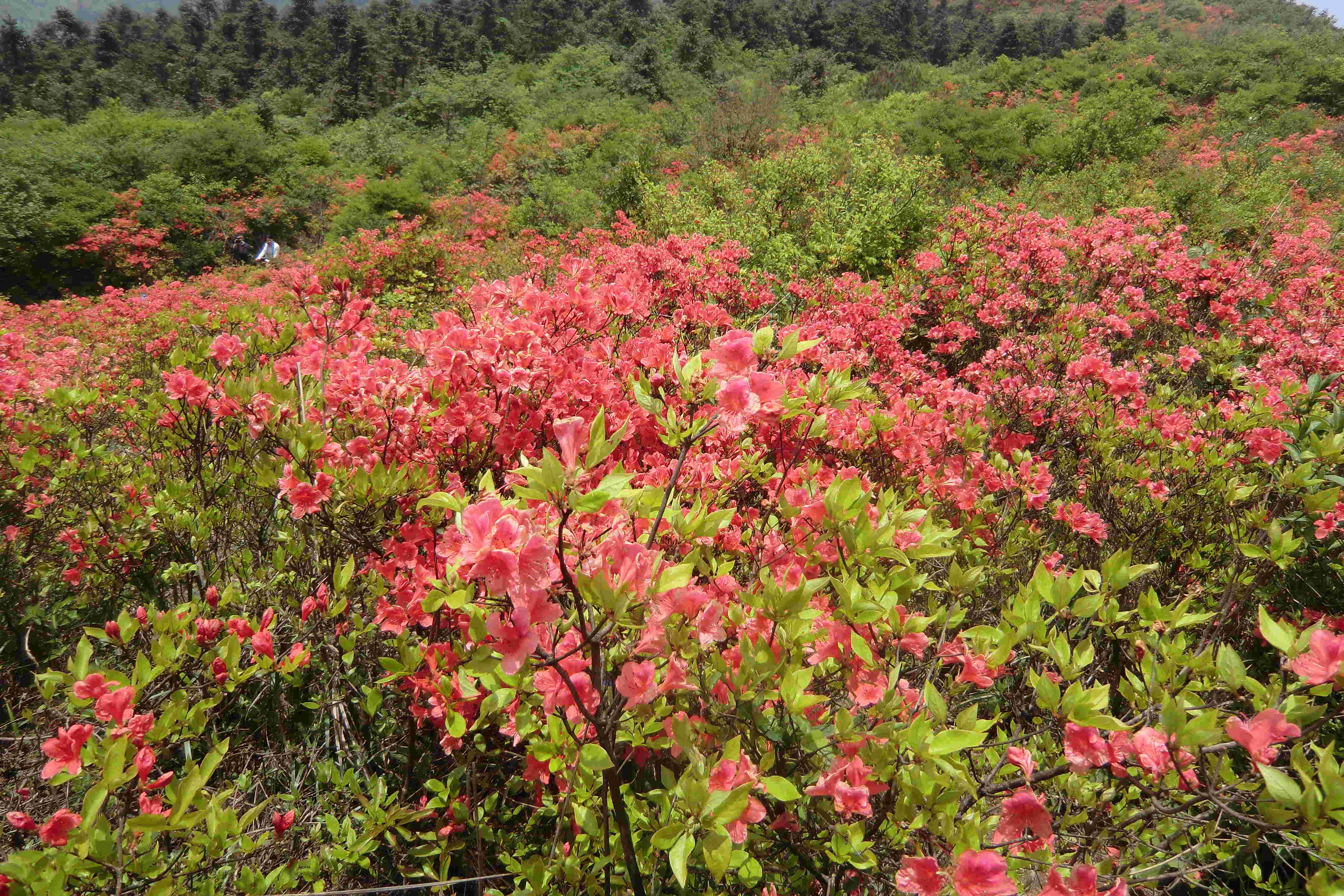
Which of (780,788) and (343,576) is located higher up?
(780,788)

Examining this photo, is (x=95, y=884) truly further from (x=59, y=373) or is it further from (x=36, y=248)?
(x=36, y=248)

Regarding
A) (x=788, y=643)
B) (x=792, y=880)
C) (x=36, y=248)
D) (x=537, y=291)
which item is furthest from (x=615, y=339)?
(x=36, y=248)

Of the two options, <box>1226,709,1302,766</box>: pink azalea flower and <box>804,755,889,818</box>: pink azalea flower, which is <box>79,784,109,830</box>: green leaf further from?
<box>1226,709,1302,766</box>: pink azalea flower

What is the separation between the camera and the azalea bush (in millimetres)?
1139

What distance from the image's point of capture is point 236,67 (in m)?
45.1

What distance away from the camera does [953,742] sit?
1.12 m

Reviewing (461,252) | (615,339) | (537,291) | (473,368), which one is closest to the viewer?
(473,368)

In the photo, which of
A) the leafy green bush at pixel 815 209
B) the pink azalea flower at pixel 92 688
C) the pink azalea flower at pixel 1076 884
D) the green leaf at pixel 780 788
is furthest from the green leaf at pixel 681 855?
the leafy green bush at pixel 815 209

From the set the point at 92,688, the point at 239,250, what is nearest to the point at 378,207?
the point at 239,250

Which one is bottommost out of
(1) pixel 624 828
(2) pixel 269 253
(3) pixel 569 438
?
(2) pixel 269 253

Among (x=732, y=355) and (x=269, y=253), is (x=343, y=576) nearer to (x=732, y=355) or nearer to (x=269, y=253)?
(x=732, y=355)

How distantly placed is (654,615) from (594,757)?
0.26 metres

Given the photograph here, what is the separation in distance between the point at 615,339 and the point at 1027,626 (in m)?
2.32

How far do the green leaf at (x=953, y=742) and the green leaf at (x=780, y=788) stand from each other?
0.28 m
